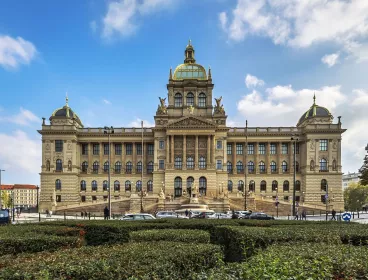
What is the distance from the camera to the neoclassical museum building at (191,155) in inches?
3046

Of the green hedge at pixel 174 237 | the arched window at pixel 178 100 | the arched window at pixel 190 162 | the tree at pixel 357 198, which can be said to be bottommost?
the tree at pixel 357 198

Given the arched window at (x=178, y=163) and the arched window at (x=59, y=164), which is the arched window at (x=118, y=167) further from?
the arched window at (x=178, y=163)

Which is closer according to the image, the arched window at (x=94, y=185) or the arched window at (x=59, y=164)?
the arched window at (x=59, y=164)

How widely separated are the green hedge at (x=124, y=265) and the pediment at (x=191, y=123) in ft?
218

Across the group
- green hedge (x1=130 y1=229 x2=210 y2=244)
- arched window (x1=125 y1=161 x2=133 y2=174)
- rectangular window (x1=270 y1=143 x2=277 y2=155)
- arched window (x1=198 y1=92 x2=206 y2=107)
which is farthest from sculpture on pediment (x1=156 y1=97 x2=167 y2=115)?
green hedge (x1=130 y1=229 x2=210 y2=244)

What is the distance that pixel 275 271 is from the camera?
707cm

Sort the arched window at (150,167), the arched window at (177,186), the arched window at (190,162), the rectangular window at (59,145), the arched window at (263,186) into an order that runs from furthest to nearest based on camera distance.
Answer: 1. the arched window at (150,167)
2. the arched window at (263,186)
3. the rectangular window at (59,145)
4. the arched window at (190,162)
5. the arched window at (177,186)

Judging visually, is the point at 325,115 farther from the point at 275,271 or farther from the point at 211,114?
the point at 275,271

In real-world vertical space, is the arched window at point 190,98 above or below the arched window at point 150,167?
above

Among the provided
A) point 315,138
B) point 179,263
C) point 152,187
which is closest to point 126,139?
point 152,187

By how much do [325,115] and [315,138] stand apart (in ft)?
22.4

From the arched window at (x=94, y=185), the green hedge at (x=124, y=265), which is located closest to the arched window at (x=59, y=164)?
the arched window at (x=94, y=185)

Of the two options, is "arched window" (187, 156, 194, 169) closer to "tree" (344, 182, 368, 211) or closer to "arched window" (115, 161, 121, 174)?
"arched window" (115, 161, 121, 174)

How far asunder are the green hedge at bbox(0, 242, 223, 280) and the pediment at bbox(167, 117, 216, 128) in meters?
66.4
